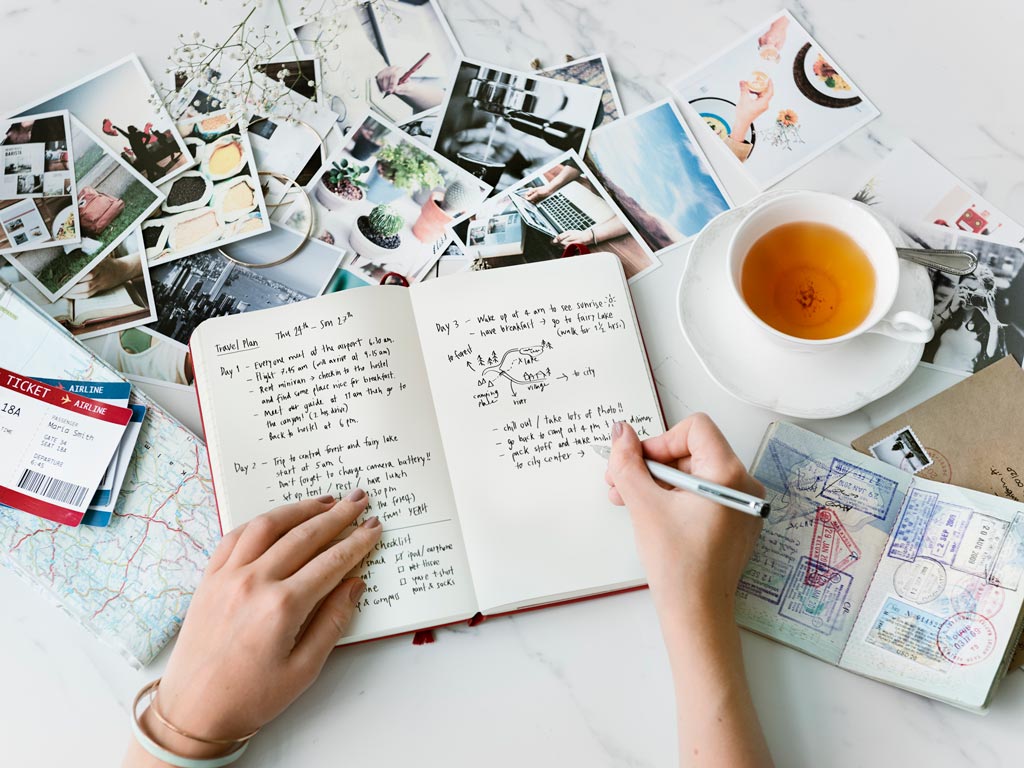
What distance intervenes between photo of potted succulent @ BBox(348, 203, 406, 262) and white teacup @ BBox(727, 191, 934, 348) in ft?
1.33

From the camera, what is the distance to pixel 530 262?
1.02 metres

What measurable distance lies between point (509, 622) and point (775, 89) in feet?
2.45

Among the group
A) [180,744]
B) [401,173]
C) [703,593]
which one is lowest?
[180,744]

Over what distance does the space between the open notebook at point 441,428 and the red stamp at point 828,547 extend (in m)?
0.20

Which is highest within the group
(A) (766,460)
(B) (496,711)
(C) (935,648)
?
(A) (766,460)

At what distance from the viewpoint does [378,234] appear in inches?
40.6

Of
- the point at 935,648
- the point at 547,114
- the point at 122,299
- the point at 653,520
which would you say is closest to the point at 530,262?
the point at 547,114

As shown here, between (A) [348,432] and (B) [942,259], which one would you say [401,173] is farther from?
(B) [942,259]

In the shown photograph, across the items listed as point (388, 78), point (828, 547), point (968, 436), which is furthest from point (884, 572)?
point (388, 78)

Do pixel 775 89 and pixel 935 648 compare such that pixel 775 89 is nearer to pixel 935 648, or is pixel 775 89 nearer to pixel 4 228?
pixel 935 648

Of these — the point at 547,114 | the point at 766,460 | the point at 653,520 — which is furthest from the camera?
the point at 547,114

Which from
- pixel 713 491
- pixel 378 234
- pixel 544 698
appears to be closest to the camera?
pixel 713 491

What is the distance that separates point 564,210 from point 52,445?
25.8 inches

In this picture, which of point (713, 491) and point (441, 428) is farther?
point (441, 428)
